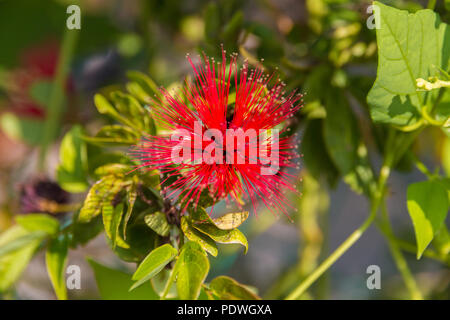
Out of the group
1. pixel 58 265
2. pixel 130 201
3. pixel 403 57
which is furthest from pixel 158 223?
pixel 403 57

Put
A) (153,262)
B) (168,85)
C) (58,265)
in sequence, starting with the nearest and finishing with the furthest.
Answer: (153,262) → (58,265) → (168,85)

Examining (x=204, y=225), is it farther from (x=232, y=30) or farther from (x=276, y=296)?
(x=276, y=296)

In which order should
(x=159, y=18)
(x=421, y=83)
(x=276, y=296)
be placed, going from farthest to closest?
(x=159, y=18), (x=276, y=296), (x=421, y=83)

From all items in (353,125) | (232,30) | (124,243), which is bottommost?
(124,243)

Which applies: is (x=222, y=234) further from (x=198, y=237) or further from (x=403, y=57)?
(x=403, y=57)

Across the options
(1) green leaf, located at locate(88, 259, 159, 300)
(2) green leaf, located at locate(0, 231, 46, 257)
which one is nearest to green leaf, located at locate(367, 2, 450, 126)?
(1) green leaf, located at locate(88, 259, 159, 300)

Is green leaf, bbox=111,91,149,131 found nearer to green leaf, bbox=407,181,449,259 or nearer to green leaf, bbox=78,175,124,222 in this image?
green leaf, bbox=78,175,124,222

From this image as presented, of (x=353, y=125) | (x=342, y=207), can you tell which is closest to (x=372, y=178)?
(x=353, y=125)
